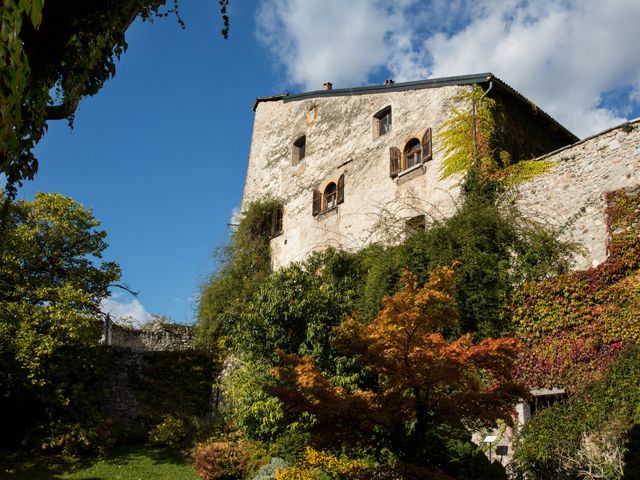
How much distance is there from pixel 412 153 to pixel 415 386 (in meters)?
11.2

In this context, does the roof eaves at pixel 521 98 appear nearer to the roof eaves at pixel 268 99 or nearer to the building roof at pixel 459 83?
the building roof at pixel 459 83

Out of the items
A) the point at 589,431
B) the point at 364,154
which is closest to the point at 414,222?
the point at 364,154

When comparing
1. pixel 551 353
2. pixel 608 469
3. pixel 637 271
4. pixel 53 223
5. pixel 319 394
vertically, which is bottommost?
pixel 608 469

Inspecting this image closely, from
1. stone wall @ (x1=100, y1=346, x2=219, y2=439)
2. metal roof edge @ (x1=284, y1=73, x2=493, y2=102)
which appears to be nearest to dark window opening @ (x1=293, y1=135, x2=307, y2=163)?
metal roof edge @ (x1=284, y1=73, x2=493, y2=102)

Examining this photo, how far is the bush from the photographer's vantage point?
41.5 ft

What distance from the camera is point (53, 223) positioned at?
18.5m

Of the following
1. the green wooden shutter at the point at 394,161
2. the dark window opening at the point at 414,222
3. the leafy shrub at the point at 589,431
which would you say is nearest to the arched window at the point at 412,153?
the green wooden shutter at the point at 394,161

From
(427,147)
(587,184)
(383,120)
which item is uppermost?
(383,120)

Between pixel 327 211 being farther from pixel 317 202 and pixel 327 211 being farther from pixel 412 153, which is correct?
pixel 412 153

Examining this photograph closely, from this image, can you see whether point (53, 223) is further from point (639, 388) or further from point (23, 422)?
point (639, 388)

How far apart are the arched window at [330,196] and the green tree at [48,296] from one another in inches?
292

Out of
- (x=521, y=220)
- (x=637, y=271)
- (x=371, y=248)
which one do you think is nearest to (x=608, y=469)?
(x=637, y=271)

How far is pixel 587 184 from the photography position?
12477mm

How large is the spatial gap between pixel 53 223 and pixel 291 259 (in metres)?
8.10
